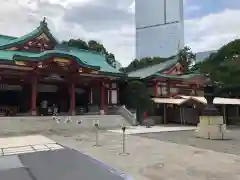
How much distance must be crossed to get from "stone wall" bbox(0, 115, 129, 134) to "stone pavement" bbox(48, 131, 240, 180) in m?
6.62

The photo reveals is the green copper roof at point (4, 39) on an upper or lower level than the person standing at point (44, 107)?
upper

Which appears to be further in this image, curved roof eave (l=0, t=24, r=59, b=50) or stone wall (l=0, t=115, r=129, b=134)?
curved roof eave (l=0, t=24, r=59, b=50)

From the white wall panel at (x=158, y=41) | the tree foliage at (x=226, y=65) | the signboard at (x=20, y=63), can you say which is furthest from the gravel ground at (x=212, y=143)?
the white wall panel at (x=158, y=41)

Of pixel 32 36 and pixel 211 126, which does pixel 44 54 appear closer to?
pixel 32 36

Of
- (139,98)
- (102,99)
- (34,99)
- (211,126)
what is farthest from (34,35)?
(211,126)

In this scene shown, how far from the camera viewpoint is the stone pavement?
19.1 ft

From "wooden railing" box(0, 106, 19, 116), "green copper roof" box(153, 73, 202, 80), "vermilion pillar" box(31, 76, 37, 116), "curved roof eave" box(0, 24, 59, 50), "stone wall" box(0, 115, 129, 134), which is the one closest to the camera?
"stone wall" box(0, 115, 129, 134)

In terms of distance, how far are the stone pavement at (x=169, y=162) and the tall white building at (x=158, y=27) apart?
27.4m

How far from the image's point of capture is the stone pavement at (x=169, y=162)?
582 centimetres

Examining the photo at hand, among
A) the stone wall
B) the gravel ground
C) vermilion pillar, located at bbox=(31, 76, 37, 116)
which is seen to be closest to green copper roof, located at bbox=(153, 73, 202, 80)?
the stone wall

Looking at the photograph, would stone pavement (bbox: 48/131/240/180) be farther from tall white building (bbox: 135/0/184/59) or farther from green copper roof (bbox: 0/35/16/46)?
tall white building (bbox: 135/0/184/59)

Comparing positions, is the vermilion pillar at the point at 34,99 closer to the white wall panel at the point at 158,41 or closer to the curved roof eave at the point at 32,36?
the curved roof eave at the point at 32,36

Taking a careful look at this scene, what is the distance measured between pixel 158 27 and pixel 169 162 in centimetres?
3258

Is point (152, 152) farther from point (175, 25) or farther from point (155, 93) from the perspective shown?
point (175, 25)
